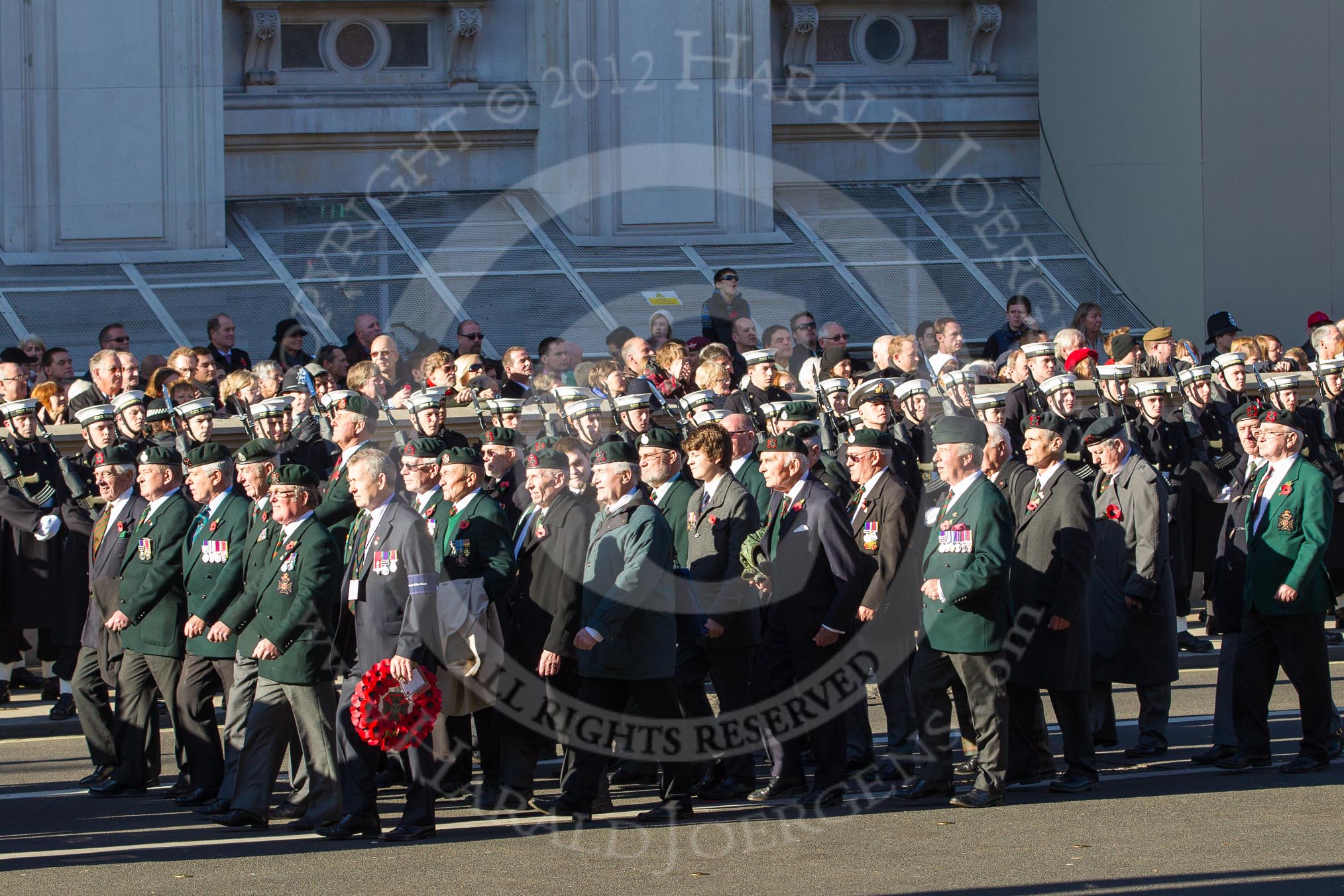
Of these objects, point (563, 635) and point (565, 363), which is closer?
point (563, 635)

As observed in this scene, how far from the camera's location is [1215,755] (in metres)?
10.1

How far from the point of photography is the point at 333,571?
8.97 m

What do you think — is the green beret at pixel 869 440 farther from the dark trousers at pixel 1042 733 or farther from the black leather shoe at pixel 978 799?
the black leather shoe at pixel 978 799

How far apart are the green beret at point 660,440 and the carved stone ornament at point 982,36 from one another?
1377cm

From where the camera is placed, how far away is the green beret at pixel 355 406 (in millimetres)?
11859

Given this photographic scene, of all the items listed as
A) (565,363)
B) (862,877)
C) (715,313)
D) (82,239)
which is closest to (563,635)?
(862,877)

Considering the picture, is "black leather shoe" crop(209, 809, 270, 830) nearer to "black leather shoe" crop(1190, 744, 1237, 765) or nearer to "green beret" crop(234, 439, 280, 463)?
"green beret" crop(234, 439, 280, 463)

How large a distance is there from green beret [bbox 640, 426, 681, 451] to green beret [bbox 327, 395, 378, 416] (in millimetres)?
2115

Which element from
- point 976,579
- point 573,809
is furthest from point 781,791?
point 976,579

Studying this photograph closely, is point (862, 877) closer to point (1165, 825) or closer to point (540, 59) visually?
point (1165, 825)

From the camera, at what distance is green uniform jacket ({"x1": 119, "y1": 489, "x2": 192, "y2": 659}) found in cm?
977

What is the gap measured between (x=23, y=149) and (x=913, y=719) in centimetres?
1171

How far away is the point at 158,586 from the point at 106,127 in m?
10.1

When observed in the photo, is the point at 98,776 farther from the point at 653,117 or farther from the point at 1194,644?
the point at 653,117
